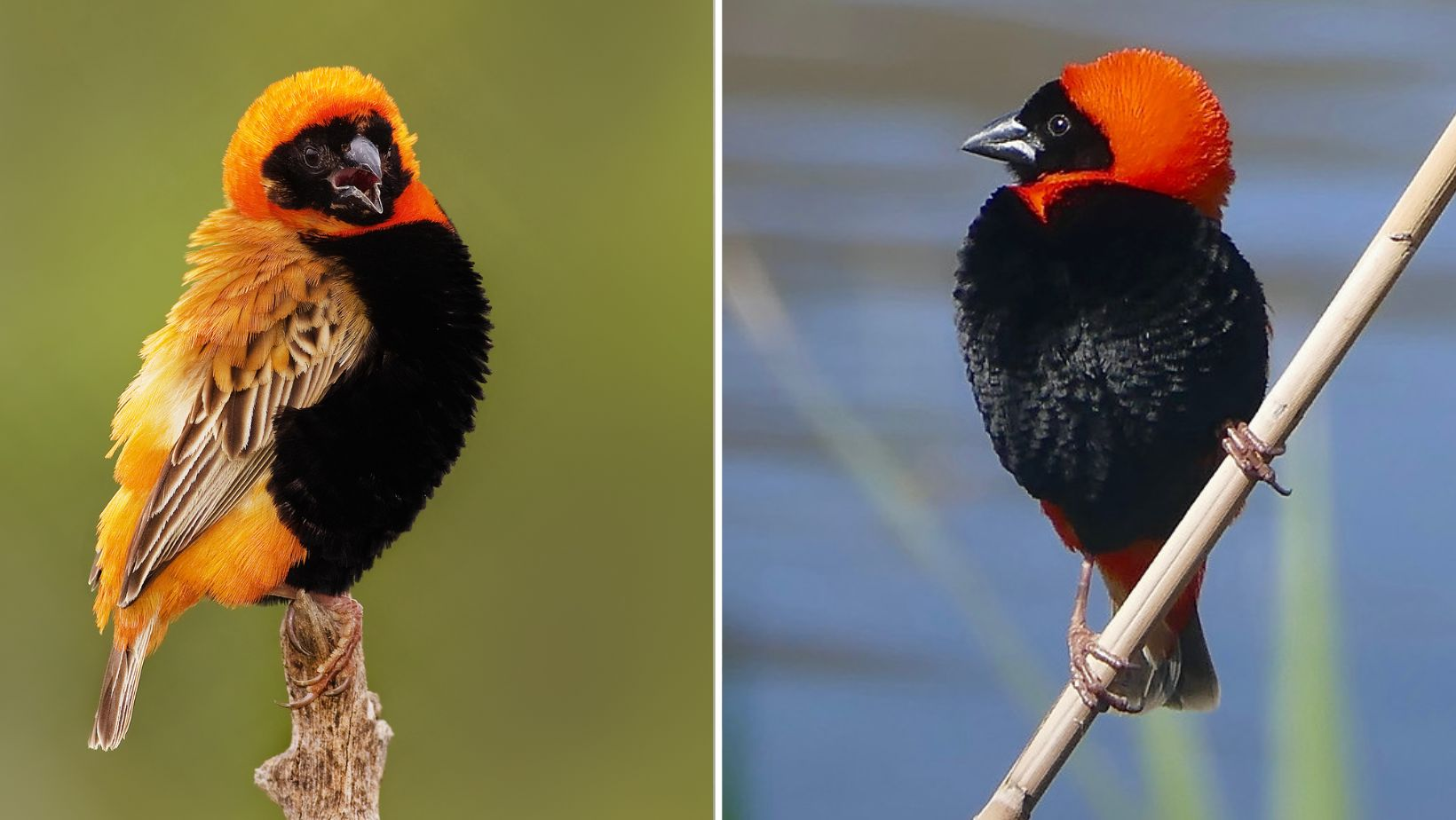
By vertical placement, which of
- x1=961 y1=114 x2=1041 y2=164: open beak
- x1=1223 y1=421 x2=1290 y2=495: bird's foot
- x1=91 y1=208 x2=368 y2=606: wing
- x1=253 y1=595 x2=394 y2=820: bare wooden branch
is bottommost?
x1=253 y1=595 x2=394 y2=820: bare wooden branch

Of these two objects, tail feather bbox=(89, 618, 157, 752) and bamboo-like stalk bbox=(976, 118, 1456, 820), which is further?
tail feather bbox=(89, 618, 157, 752)

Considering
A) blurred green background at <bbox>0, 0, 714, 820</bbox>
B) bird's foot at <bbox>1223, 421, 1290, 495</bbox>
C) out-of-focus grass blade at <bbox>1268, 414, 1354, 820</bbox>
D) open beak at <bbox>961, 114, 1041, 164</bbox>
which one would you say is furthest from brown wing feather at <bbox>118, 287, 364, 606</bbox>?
out-of-focus grass blade at <bbox>1268, 414, 1354, 820</bbox>

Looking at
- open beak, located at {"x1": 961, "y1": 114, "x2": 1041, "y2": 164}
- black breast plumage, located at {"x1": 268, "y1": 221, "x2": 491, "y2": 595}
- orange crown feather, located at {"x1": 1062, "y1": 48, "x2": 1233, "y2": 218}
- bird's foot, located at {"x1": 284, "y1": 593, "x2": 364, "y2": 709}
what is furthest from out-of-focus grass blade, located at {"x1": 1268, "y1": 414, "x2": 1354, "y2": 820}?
bird's foot, located at {"x1": 284, "y1": 593, "x2": 364, "y2": 709}

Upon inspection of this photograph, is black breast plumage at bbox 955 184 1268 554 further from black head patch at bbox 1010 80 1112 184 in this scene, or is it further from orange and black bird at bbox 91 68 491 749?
orange and black bird at bbox 91 68 491 749

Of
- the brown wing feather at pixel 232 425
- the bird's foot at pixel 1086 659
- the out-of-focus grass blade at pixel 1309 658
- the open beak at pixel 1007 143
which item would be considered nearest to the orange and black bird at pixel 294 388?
the brown wing feather at pixel 232 425

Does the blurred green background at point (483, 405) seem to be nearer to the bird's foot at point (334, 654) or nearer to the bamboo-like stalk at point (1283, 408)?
the bird's foot at point (334, 654)

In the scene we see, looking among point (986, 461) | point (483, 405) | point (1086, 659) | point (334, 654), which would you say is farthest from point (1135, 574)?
point (334, 654)

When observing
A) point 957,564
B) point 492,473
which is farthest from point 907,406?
point 492,473

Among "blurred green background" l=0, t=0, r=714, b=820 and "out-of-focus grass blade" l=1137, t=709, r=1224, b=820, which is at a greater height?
"blurred green background" l=0, t=0, r=714, b=820
